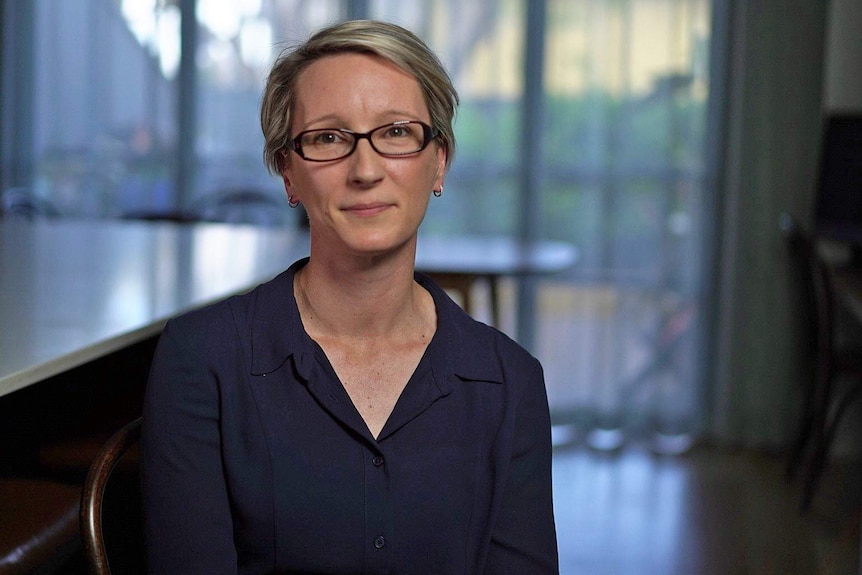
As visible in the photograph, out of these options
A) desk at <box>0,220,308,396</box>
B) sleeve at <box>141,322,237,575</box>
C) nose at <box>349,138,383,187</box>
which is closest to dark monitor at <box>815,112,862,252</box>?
desk at <box>0,220,308,396</box>

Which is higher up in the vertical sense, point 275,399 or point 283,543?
point 275,399

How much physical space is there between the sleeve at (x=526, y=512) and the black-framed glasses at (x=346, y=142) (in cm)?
34

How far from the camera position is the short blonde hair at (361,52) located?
1289 mm

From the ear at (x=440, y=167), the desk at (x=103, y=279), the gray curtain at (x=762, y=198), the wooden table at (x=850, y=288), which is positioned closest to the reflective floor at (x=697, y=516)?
the gray curtain at (x=762, y=198)

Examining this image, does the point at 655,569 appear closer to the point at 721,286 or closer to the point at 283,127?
the point at 721,286

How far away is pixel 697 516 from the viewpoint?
3.74m

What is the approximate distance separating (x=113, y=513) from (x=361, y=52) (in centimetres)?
103

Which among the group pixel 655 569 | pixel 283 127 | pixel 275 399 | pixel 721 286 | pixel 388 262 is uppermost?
pixel 283 127

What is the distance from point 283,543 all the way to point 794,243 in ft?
10.0

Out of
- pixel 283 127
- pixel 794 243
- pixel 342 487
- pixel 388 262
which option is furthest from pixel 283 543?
pixel 794 243

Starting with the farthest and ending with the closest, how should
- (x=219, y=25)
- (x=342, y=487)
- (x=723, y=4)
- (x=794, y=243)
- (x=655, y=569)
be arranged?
1. (x=219, y=25)
2. (x=723, y=4)
3. (x=794, y=243)
4. (x=655, y=569)
5. (x=342, y=487)

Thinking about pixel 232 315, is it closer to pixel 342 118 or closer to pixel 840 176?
pixel 342 118

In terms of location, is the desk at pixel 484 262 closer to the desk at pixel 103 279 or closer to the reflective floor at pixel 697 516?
the desk at pixel 103 279

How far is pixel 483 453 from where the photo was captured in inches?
53.4
